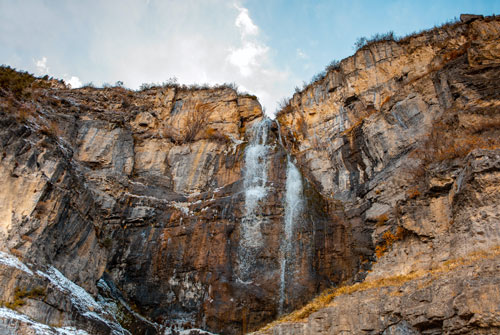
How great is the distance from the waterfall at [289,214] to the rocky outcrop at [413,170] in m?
2.26

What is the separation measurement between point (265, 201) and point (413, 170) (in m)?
8.06

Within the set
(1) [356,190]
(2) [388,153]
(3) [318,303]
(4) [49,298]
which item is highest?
(2) [388,153]

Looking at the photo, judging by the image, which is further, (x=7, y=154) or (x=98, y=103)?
(x=98, y=103)

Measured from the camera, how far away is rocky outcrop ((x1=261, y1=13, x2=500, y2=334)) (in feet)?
43.1

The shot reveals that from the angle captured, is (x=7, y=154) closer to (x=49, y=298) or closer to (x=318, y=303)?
(x=49, y=298)

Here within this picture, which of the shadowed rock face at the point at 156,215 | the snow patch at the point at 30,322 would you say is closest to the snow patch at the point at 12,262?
the shadowed rock face at the point at 156,215

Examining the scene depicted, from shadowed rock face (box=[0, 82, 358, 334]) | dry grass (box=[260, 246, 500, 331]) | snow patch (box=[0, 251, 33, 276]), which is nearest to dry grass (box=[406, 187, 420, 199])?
dry grass (box=[260, 246, 500, 331])

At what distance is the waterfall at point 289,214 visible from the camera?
21.3 metres

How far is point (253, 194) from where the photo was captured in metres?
24.3

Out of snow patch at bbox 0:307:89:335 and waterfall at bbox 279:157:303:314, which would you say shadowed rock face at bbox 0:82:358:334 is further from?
snow patch at bbox 0:307:89:335

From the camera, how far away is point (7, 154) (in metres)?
16.7

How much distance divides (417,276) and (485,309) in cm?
353

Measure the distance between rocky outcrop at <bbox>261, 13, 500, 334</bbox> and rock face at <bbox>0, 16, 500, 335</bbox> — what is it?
8 cm

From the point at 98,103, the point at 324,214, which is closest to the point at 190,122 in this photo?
the point at 98,103
